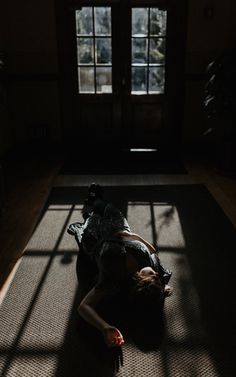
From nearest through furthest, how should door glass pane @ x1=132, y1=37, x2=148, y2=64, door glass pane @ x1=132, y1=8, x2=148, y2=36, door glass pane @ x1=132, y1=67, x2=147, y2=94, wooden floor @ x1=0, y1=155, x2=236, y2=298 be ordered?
wooden floor @ x1=0, y1=155, x2=236, y2=298, door glass pane @ x1=132, y1=8, x2=148, y2=36, door glass pane @ x1=132, y1=37, x2=148, y2=64, door glass pane @ x1=132, y1=67, x2=147, y2=94

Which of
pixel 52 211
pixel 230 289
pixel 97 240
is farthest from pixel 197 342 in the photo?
pixel 52 211

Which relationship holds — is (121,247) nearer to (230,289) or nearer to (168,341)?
(168,341)

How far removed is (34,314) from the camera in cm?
179

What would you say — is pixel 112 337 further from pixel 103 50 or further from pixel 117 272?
pixel 103 50

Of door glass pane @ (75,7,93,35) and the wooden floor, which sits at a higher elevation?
door glass pane @ (75,7,93,35)

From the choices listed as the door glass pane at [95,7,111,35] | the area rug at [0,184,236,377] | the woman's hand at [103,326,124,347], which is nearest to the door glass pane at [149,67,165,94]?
the door glass pane at [95,7,111,35]

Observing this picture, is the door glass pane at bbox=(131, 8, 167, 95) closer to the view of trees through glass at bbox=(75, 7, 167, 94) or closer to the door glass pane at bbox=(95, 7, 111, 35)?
the view of trees through glass at bbox=(75, 7, 167, 94)

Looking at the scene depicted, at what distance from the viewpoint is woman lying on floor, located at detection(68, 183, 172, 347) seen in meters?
1.60

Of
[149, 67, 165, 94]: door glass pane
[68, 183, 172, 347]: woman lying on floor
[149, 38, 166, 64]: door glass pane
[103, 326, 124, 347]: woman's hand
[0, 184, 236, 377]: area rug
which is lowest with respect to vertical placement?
[0, 184, 236, 377]: area rug

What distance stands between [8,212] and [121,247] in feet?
4.90

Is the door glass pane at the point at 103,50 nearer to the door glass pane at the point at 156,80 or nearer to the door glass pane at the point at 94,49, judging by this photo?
the door glass pane at the point at 94,49

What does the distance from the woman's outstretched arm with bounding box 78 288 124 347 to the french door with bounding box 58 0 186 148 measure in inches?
127

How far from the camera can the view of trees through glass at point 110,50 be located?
4254 millimetres

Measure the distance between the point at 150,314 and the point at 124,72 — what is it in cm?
338
